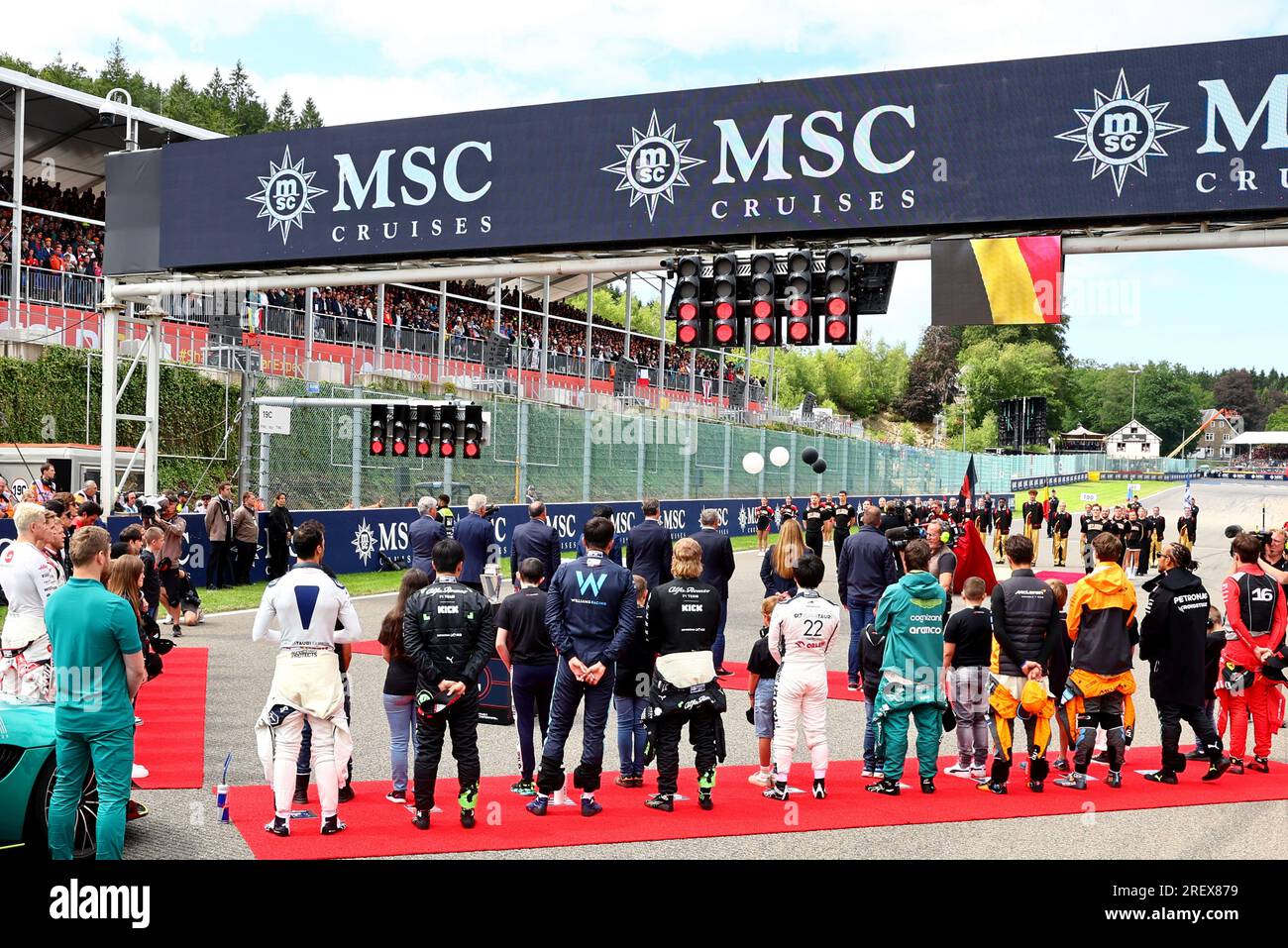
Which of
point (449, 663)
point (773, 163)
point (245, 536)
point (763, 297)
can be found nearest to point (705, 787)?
point (449, 663)

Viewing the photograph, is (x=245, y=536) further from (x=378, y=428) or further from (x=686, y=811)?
(x=686, y=811)

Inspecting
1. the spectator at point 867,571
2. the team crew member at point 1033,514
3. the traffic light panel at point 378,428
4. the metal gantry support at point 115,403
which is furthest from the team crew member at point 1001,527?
the metal gantry support at point 115,403

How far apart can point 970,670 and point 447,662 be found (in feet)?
12.7

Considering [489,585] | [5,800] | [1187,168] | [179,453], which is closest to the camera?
[5,800]

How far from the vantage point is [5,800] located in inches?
241

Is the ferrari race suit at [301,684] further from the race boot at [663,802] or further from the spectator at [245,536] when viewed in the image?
the spectator at [245,536]

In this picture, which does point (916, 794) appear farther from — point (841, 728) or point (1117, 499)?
point (1117, 499)

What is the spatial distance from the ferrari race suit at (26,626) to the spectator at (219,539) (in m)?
11.7

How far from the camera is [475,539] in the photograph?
14.0 meters

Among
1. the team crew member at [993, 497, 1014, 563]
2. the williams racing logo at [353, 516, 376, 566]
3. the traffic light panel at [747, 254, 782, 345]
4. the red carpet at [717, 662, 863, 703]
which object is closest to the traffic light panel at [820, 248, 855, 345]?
the traffic light panel at [747, 254, 782, 345]

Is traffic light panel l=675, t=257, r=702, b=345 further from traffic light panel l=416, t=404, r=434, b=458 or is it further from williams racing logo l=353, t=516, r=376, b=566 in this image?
williams racing logo l=353, t=516, r=376, b=566

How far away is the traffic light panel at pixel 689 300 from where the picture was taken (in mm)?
15117
